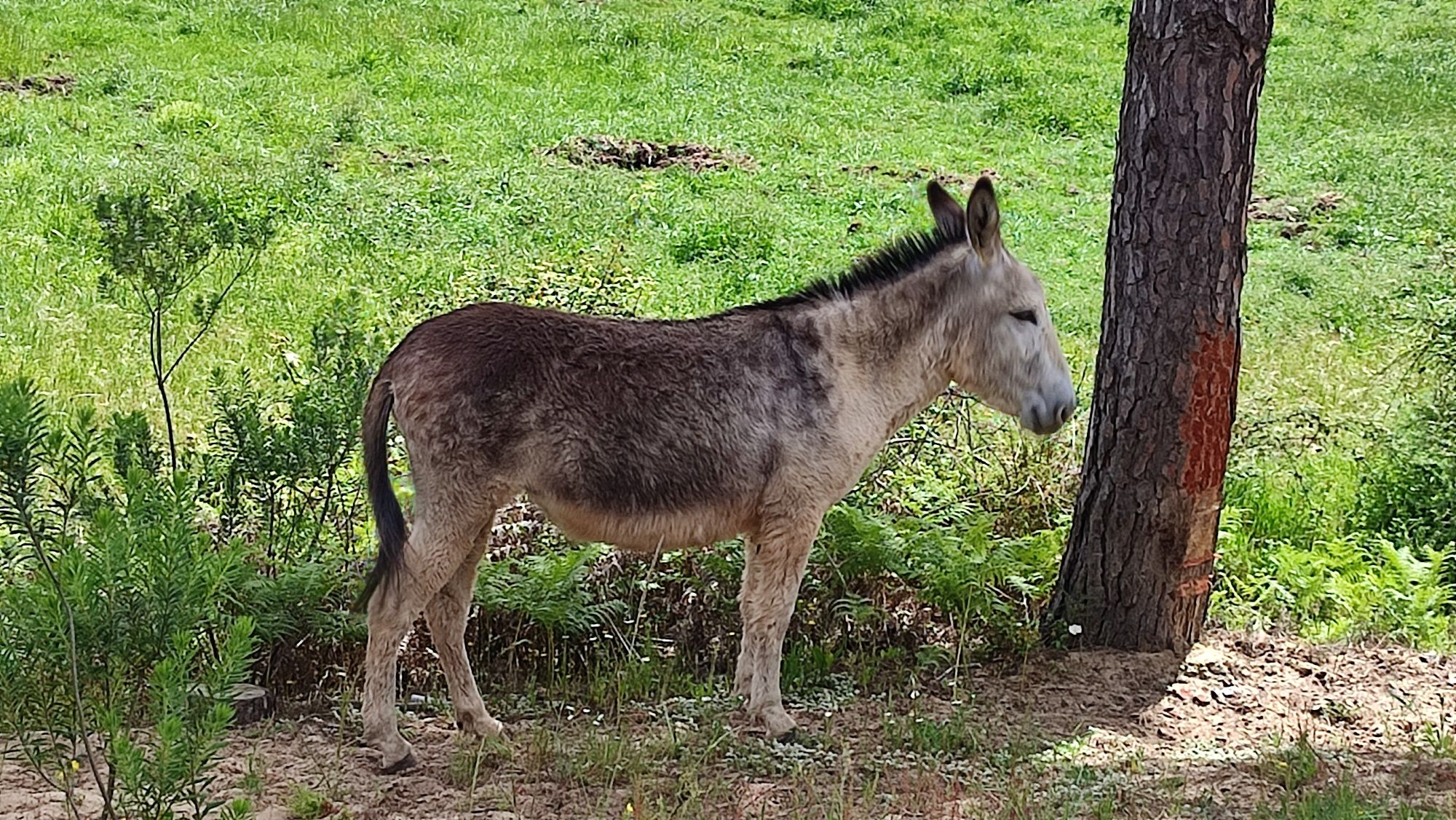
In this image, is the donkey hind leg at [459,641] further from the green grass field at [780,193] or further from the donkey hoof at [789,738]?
the donkey hoof at [789,738]

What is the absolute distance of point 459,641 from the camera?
538 cm

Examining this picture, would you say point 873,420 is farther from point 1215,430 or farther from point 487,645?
point 487,645

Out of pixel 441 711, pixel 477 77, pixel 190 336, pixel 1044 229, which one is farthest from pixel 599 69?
pixel 441 711

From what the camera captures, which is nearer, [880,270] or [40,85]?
[880,270]

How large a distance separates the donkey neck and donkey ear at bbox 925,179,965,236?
0.10 metres

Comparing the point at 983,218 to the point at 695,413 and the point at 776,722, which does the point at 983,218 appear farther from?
the point at 776,722

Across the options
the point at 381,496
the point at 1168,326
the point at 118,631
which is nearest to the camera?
the point at 118,631

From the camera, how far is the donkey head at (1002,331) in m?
5.62

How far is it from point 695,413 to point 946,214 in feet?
4.45

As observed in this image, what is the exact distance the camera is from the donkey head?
5625mm

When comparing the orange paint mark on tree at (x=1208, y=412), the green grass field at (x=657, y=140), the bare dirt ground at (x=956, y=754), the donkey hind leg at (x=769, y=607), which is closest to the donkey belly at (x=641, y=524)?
the donkey hind leg at (x=769, y=607)

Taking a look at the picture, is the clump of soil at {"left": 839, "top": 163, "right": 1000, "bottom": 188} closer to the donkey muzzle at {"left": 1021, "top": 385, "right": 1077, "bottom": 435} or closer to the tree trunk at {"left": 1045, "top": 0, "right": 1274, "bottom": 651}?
the tree trunk at {"left": 1045, "top": 0, "right": 1274, "bottom": 651}

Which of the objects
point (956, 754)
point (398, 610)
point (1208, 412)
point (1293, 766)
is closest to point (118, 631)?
point (398, 610)

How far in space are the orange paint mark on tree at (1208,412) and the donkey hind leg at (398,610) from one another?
3.02 metres
